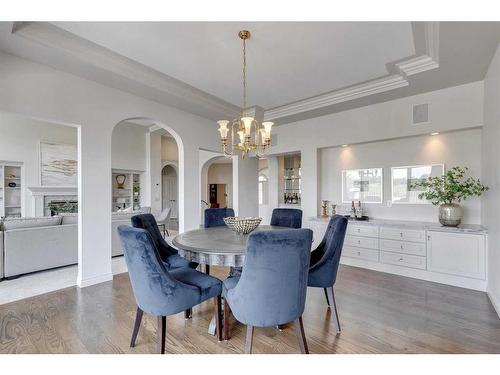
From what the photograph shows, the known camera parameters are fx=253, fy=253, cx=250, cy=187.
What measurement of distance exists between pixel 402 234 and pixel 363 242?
61cm

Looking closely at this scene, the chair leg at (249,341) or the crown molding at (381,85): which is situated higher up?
the crown molding at (381,85)

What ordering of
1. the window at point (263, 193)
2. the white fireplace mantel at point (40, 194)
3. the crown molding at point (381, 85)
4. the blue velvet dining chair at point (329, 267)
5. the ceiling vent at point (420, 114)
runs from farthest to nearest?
the window at point (263, 193) < the white fireplace mantel at point (40, 194) < the ceiling vent at point (420, 114) < the crown molding at point (381, 85) < the blue velvet dining chair at point (329, 267)

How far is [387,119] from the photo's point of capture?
416 centimetres

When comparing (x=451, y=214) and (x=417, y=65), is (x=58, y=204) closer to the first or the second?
(x=417, y=65)

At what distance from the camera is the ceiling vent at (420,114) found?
149 inches

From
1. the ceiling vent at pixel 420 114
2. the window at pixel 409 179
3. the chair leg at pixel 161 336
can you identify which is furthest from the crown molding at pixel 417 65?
the chair leg at pixel 161 336

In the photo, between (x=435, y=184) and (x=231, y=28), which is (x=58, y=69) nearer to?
(x=231, y=28)

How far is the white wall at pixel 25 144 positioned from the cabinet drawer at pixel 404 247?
8234 mm

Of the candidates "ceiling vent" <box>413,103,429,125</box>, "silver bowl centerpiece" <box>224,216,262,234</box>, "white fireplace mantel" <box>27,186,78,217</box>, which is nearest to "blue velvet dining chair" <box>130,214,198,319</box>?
"silver bowl centerpiece" <box>224,216,262,234</box>

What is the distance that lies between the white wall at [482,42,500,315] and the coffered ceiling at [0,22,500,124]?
0.29 metres

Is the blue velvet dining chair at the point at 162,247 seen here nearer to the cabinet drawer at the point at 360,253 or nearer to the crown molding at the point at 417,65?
the cabinet drawer at the point at 360,253

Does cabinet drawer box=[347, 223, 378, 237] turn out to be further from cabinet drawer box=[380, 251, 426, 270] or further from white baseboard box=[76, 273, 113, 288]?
white baseboard box=[76, 273, 113, 288]

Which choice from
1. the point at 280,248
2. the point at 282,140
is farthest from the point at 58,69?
the point at 282,140

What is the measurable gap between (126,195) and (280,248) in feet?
25.8
